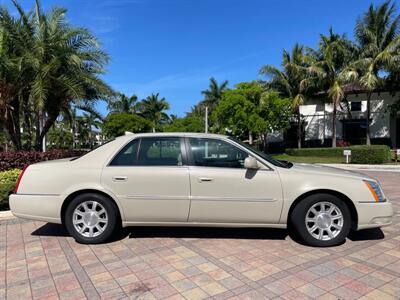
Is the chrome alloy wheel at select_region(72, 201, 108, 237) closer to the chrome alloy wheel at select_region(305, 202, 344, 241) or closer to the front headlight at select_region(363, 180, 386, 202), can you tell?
the chrome alloy wheel at select_region(305, 202, 344, 241)

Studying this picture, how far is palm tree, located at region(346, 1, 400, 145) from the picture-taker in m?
22.9

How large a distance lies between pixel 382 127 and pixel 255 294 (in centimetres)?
2945

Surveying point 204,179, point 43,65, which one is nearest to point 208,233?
point 204,179

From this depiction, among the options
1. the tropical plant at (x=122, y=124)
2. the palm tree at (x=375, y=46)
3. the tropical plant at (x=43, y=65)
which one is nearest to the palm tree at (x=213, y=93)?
the tropical plant at (x=122, y=124)

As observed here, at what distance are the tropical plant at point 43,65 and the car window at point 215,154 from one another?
6.53 metres

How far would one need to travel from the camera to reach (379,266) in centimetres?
381

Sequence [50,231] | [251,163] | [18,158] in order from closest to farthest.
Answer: [251,163] → [50,231] → [18,158]

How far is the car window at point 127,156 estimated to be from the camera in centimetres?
461

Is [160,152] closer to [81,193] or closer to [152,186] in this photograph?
[152,186]

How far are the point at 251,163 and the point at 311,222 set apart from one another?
Result: 3.82 ft

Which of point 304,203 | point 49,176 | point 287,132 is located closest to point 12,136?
point 49,176

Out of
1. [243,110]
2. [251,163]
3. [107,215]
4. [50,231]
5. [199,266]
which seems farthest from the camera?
[243,110]

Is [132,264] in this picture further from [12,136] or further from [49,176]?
[12,136]

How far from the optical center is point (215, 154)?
4.66 meters
